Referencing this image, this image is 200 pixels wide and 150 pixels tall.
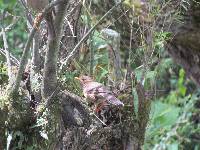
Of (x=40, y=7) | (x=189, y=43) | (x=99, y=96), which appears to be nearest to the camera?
(x=40, y=7)

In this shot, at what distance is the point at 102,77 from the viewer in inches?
56.2

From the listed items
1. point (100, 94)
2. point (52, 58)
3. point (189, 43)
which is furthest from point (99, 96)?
point (189, 43)

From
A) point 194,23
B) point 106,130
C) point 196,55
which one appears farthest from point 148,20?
point 196,55

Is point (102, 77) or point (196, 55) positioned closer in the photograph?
point (102, 77)

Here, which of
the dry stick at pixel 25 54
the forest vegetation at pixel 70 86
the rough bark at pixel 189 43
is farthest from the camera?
the rough bark at pixel 189 43

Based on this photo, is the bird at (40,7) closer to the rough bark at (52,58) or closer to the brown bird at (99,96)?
the rough bark at (52,58)

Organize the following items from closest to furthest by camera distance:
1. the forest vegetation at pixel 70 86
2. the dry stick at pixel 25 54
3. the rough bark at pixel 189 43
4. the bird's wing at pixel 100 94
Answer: the dry stick at pixel 25 54 < the forest vegetation at pixel 70 86 < the bird's wing at pixel 100 94 < the rough bark at pixel 189 43

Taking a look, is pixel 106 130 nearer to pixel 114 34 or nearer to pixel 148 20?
pixel 148 20

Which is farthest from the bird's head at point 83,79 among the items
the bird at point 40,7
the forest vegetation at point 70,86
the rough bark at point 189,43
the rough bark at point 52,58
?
the rough bark at point 189,43

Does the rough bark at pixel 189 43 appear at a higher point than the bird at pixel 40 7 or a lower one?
lower

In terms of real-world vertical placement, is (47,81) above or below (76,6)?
below

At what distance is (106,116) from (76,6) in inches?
13.1

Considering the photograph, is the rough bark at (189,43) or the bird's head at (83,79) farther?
the rough bark at (189,43)

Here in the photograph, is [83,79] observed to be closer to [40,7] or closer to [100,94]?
[100,94]
